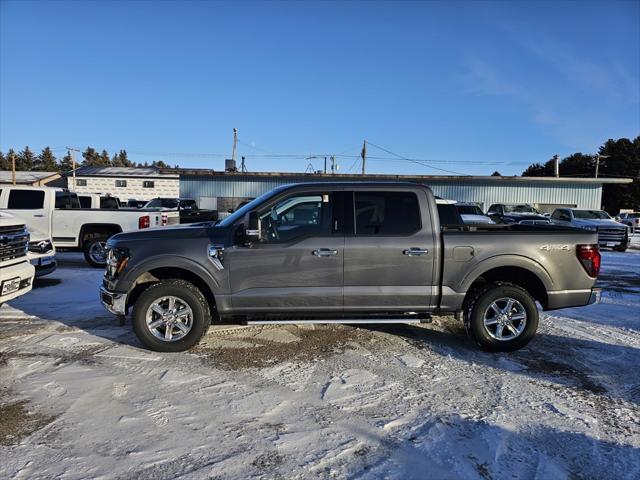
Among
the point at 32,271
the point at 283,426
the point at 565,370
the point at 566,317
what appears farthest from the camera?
the point at 566,317

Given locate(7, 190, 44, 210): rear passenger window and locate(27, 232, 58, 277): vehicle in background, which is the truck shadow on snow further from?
locate(7, 190, 44, 210): rear passenger window

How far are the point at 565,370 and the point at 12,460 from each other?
487 cm

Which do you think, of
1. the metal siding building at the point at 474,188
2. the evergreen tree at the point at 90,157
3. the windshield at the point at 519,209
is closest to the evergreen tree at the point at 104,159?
the evergreen tree at the point at 90,157

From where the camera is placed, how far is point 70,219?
11.0 meters

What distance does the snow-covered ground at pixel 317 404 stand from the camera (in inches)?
119

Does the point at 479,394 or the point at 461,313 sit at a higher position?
the point at 461,313

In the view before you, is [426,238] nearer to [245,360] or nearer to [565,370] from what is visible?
[565,370]

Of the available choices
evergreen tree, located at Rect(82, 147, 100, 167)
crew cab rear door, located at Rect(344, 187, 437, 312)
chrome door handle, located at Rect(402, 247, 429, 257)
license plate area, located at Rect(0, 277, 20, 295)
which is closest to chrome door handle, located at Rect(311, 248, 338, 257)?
crew cab rear door, located at Rect(344, 187, 437, 312)

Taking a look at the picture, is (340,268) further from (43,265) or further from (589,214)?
(589,214)

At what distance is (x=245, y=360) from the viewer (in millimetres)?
4930

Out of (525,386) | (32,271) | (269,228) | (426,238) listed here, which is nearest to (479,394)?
(525,386)

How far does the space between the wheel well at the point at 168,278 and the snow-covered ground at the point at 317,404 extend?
1.85ft

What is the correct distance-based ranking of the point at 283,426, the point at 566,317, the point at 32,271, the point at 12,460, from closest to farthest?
the point at 12,460, the point at 283,426, the point at 32,271, the point at 566,317

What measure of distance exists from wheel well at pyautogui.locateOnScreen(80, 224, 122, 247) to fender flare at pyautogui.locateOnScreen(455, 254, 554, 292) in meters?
8.85
